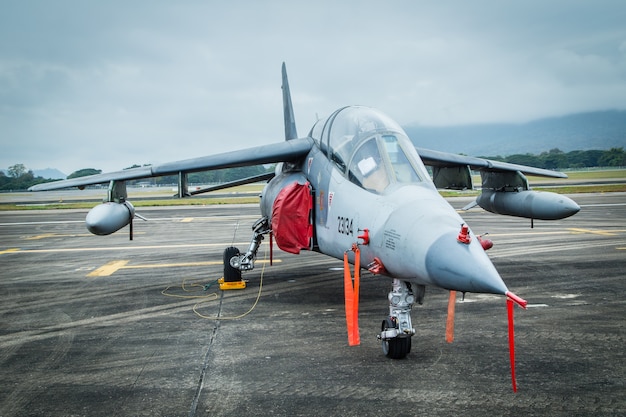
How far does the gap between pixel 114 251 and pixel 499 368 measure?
1428cm

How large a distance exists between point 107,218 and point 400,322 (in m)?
6.81

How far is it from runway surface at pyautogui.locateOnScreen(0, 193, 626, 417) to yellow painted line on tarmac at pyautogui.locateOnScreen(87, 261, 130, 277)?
0.03 meters

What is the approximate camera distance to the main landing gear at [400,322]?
6605mm

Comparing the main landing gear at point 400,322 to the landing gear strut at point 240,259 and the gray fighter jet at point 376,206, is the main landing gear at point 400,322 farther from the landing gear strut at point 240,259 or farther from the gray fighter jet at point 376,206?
the landing gear strut at point 240,259

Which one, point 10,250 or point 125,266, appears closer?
point 125,266

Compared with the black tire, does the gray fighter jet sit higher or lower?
higher

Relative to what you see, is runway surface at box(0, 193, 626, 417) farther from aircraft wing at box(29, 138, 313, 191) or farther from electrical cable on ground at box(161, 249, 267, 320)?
aircraft wing at box(29, 138, 313, 191)

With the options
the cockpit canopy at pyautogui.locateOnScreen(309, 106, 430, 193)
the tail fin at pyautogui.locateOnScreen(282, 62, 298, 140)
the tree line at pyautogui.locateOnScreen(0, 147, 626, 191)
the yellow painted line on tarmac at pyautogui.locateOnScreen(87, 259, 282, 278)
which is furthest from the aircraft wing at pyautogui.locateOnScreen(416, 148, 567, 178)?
the tree line at pyautogui.locateOnScreen(0, 147, 626, 191)

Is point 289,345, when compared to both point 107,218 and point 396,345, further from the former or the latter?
point 107,218

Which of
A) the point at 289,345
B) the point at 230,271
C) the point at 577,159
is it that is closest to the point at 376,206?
the point at 289,345

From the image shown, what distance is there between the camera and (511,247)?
16.8m

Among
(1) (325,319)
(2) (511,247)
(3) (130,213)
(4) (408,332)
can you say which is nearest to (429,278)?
(4) (408,332)

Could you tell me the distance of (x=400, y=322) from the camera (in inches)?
260

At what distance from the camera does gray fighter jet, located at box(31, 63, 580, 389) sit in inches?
226
